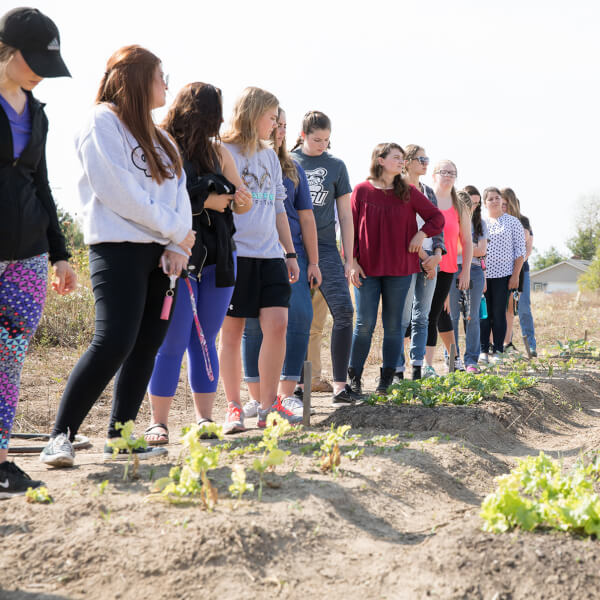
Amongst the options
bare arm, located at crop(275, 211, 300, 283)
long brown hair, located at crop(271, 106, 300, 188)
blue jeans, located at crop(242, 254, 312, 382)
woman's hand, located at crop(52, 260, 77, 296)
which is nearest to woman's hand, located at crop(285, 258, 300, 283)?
bare arm, located at crop(275, 211, 300, 283)

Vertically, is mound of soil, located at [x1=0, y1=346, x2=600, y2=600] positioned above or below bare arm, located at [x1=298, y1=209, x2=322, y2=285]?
below

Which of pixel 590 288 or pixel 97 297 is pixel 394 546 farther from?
pixel 590 288

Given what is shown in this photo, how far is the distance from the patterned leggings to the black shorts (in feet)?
5.32

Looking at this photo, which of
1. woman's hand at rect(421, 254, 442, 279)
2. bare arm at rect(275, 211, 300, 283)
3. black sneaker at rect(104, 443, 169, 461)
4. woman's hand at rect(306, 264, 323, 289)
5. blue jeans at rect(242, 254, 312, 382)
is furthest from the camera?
woman's hand at rect(421, 254, 442, 279)

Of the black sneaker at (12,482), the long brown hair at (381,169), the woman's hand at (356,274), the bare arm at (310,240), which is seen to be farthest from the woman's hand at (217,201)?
the long brown hair at (381,169)

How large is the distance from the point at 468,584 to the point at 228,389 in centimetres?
258

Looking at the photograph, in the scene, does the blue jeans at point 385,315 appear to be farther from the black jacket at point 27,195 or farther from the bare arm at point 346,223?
the black jacket at point 27,195

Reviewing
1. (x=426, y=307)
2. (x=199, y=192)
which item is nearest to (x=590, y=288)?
(x=426, y=307)

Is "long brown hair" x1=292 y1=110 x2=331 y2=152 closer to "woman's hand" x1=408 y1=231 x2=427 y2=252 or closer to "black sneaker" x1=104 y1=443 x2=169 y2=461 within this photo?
"woman's hand" x1=408 y1=231 x2=427 y2=252

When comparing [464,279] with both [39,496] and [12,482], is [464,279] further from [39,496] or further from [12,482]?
[39,496]

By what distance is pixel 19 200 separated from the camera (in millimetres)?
3043

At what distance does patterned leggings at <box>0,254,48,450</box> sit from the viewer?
3.05 metres

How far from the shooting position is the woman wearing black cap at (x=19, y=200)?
9.86 ft

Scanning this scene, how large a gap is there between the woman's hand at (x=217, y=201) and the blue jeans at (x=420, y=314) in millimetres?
3219
